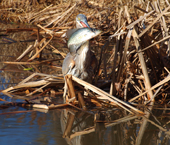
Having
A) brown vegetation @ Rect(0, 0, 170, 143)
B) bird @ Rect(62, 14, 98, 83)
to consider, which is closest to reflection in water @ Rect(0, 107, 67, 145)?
brown vegetation @ Rect(0, 0, 170, 143)

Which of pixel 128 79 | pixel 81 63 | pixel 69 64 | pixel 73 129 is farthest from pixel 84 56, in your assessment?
pixel 73 129

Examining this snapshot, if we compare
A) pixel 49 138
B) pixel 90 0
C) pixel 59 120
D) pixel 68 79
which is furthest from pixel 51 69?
pixel 90 0

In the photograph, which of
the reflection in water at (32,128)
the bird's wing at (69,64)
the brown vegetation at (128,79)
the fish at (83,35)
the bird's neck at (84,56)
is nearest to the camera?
the reflection in water at (32,128)

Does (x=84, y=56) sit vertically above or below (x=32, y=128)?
above

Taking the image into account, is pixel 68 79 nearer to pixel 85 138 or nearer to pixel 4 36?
pixel 85 138

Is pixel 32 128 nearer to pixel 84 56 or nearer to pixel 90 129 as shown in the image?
pixel 90 129

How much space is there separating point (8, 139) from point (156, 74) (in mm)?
2135

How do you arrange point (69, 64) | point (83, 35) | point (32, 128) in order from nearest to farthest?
point (32, 128) < point (83, 35) < point (69, 64)

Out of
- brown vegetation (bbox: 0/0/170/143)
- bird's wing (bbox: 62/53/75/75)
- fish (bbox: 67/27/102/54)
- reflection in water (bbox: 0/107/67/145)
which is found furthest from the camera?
bird's wing (bbox: 62/53/75/75)

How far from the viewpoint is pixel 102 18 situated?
7090mm

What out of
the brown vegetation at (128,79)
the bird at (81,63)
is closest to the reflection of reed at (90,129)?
the brown vegetation at (128,79)

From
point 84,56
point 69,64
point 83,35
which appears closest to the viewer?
point 83,35

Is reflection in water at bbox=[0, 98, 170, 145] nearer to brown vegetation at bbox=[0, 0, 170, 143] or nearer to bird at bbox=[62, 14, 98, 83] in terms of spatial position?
brown vegetation at bbox=[0, 0, 170, 143]

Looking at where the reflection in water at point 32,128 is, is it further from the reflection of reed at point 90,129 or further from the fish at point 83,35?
the fish at point 83,35
